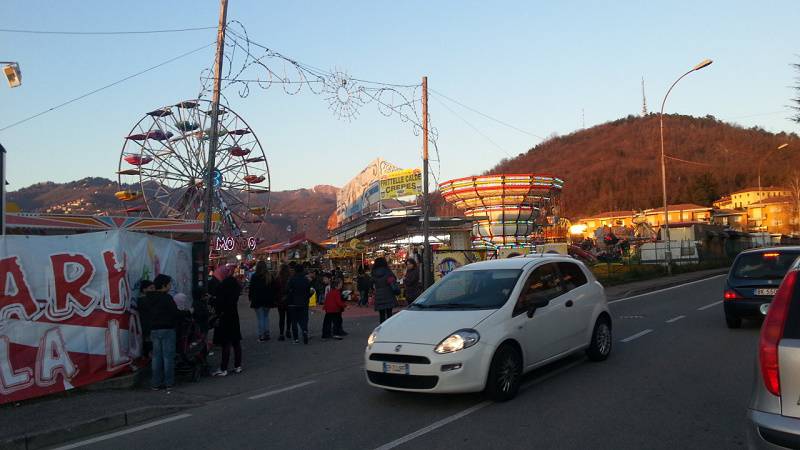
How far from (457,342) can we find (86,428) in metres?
4.27

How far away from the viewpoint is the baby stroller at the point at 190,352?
9680mm

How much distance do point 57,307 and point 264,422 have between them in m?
A: 3.78

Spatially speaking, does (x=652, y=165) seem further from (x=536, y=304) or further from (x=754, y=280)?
(x=536, y=304)

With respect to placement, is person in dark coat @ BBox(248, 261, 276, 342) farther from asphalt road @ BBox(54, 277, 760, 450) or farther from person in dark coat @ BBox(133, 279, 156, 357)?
person in dark coat @ BBox(133, 279, 156, 357)

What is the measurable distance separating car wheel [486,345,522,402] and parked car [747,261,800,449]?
3419 mm

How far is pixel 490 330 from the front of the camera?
700 cm

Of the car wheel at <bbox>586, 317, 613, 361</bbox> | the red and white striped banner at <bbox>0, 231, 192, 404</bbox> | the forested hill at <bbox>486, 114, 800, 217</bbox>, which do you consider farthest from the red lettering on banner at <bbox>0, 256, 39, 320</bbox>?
the forested hill at <bbox>486, 114, 800, 217</bbox>

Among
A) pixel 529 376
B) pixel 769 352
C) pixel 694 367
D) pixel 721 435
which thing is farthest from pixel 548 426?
pixel 694 367

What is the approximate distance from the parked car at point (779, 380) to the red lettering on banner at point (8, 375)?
821 centimetres

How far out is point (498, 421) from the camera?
6.36 m

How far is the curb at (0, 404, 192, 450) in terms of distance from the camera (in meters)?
6.49

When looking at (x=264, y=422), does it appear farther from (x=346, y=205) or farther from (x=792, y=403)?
(x=346, y=205)

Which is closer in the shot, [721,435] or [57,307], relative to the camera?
[721,435]

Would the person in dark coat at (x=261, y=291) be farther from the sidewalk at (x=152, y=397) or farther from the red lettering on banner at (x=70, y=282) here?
the red lettering on banner at (x=70, y=282)
